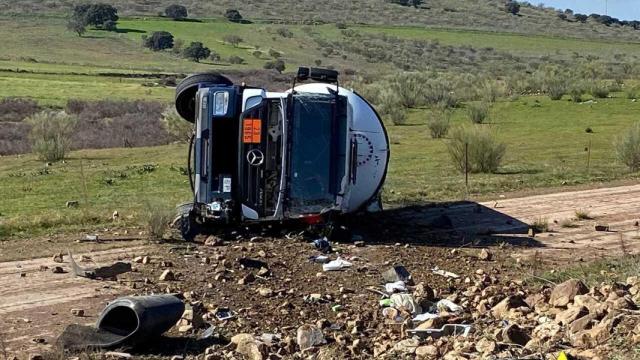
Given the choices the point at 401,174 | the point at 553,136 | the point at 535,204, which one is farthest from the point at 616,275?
the point at 553,136

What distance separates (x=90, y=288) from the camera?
33.4 ft

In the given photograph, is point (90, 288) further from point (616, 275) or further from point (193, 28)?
point (193, 28)

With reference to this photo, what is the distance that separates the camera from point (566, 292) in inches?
336

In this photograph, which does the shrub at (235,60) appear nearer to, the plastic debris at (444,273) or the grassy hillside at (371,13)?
the grassy hillside at (371,13)

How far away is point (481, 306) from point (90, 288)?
433 cm

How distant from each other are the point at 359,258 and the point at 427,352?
4.32m

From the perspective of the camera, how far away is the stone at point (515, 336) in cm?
746

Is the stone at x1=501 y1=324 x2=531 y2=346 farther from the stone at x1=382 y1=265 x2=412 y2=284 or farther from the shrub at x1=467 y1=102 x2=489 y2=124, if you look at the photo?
the shrub at x1=467 y1=102 x2=489 y2=124

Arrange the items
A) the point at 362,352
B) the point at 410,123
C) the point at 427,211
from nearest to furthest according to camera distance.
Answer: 1. the point at 362,352
2. the point at 427,211
3. the point at 410,123

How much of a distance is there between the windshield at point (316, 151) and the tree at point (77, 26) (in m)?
84.7

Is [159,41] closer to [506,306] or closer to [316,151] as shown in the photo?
[316,151]

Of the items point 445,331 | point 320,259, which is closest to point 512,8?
point 320,259

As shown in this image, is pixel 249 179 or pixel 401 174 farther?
pixel 401 174

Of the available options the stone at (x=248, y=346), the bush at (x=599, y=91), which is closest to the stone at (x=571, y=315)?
the stone at (x=248, y=346)
